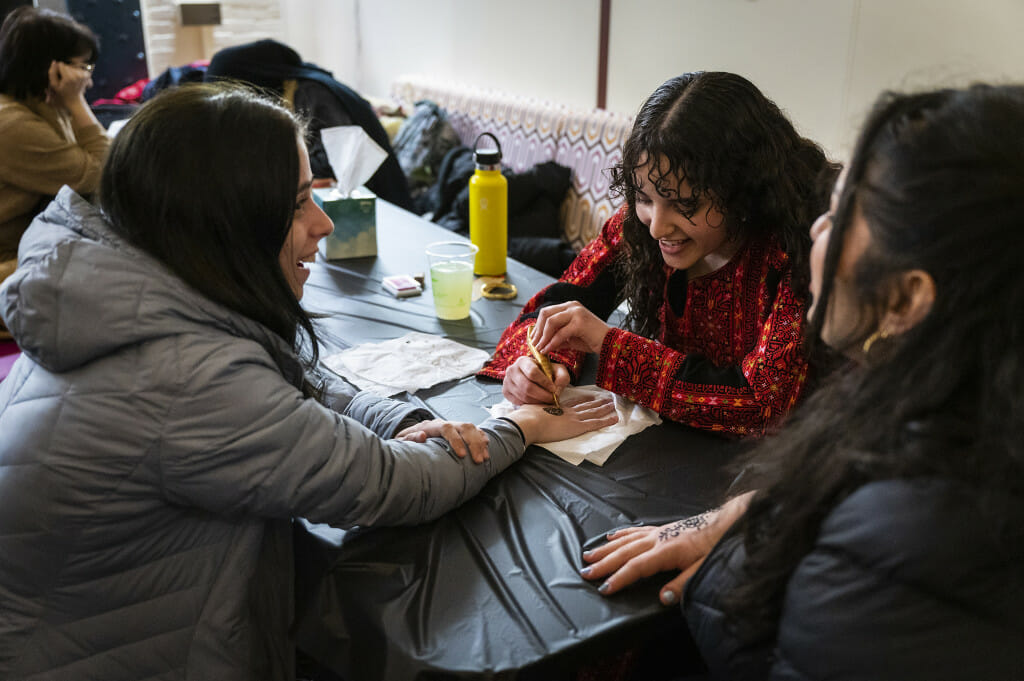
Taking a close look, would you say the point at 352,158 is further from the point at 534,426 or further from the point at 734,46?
the point at 734,46

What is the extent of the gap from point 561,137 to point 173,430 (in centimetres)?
310

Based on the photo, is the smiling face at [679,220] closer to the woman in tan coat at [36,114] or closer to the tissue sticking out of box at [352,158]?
the tissue sticking out of box at [352,158]

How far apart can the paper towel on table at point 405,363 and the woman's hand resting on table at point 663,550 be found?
568mm

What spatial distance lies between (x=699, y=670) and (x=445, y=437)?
53cm

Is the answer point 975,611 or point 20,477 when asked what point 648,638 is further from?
point 20,477

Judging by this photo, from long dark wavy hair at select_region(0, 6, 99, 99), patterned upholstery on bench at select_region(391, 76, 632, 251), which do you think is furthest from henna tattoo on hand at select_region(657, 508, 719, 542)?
long dark wavy hair at select_region(0, 6, 99, 99)

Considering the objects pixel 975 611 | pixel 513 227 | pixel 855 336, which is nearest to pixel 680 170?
pixel 855 336

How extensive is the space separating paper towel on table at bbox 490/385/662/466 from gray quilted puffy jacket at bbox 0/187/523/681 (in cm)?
24

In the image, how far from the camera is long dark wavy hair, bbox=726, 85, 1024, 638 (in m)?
0.73

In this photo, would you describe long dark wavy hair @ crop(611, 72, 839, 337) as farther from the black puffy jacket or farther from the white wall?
the black puffy jacket

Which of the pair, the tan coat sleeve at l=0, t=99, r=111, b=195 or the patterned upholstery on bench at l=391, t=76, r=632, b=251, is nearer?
the tan coat sleeve at l=0, t=99, r=111, b=195

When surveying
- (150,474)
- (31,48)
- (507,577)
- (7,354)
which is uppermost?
(31,48)

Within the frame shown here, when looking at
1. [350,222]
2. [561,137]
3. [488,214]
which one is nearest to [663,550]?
[488,214]

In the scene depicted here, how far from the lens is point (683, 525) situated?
3.46ft
